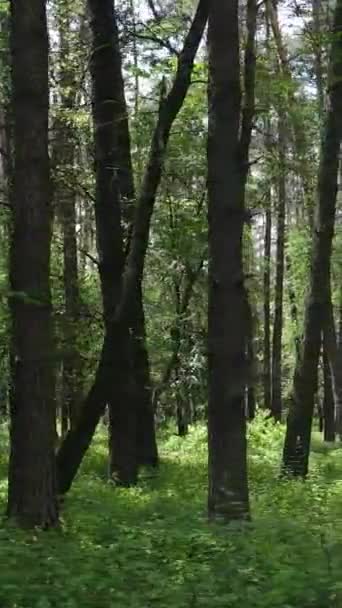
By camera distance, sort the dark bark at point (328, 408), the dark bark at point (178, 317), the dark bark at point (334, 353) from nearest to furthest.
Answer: the dark bark at point (178, 317), the dark bark at point (334, 353), the dark bark at point (328, 408)

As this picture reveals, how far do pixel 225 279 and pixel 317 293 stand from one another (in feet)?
14.6

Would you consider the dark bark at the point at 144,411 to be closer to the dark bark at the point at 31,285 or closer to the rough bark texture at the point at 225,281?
the rough bark texture at the point at 225,281

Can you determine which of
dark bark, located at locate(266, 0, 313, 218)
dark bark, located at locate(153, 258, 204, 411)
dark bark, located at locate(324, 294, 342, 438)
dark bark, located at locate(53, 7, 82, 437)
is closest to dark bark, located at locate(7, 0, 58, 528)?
dark bark, located at locate(53, 7, 82, 437)

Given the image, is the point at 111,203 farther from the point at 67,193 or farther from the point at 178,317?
Result: the point at 178,317

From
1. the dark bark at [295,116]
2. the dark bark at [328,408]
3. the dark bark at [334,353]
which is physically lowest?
the dark bark at [328,408]

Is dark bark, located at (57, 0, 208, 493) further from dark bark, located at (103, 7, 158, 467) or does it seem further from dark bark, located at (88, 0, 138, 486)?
dark bark, located at (103, 7, 158, 467)

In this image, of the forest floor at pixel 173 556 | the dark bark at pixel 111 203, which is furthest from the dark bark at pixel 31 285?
the dark bark at pixel 111 203

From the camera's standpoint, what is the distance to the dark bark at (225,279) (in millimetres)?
7477

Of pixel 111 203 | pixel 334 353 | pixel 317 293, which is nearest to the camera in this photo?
pixel 111 203

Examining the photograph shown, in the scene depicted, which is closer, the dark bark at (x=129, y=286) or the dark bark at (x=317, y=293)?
the dark bark at (x=129, y=286)

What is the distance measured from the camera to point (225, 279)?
24.8ft

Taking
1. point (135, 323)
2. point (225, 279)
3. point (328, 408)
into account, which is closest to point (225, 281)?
point (225, 279)

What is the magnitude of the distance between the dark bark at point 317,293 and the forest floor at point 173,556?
2.21 m

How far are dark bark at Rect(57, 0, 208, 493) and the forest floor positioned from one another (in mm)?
549
